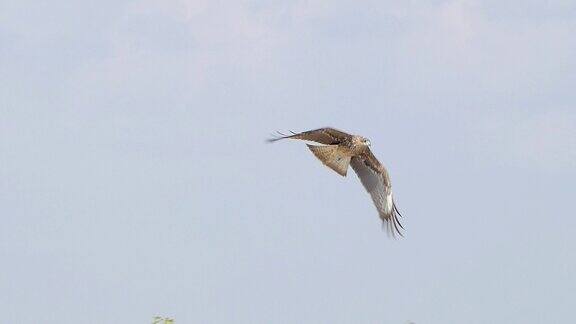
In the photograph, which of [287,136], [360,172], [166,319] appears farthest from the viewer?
[360,172]

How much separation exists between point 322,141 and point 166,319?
1295 cm

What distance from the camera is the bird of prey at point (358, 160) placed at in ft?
113

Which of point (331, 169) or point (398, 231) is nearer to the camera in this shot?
point (331, 169)

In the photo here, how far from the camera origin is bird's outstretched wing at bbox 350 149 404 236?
37594 mm

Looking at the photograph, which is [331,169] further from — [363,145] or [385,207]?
[385,207]

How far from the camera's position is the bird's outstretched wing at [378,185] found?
3759 cm

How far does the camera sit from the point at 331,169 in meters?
34.5

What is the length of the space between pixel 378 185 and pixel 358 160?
997 millimetres

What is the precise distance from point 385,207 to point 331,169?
390 cm

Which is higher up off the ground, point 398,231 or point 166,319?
point 398,231

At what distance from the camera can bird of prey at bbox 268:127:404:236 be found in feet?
113

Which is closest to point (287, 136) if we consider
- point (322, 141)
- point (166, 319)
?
point (322, 141)

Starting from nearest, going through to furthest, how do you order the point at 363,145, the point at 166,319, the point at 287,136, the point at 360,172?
the point at 166,319
the point at 287,136
the point at 363,145
the point at 360,172

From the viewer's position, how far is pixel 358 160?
3750 centimetres
